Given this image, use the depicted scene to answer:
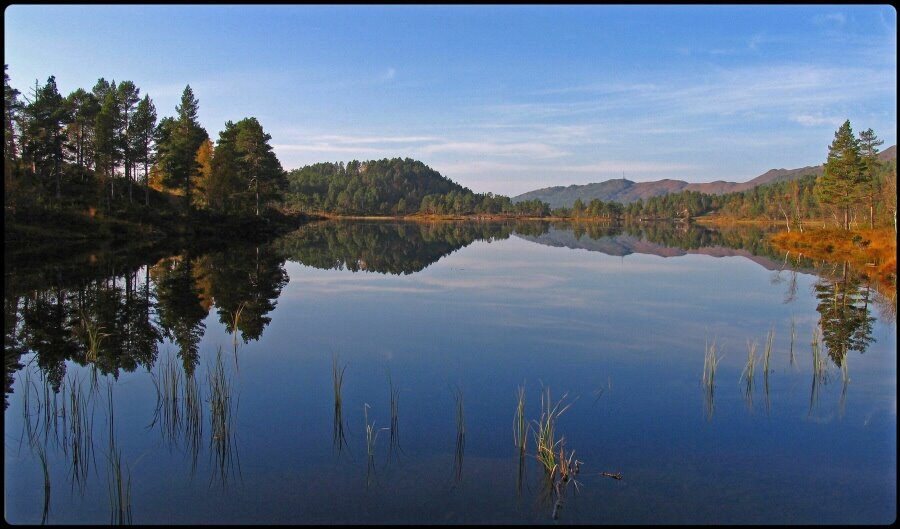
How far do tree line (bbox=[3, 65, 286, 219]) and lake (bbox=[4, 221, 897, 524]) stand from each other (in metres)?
34.8

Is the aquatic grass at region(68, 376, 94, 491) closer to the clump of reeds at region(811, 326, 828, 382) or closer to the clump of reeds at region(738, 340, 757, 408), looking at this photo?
the clump of reeds at region(738, 340, 757, 408)

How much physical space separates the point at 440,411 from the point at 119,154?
62368mm

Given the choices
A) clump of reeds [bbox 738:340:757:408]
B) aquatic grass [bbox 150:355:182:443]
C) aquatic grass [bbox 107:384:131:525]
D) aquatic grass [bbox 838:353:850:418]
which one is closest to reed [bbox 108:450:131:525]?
aquatic grass [bbox 107:384:131:525]

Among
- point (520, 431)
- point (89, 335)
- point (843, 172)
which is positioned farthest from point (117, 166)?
point (843, 172)

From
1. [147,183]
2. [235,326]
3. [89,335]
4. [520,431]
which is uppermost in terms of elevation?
[147,183]

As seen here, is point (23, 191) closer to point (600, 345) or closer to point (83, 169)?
point (83, 169)

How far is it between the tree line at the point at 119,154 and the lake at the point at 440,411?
34.8 meters

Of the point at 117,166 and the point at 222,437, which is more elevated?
the point at 117,166

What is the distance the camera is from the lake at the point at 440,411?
7.81m

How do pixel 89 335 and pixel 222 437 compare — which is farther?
pixel 89 335

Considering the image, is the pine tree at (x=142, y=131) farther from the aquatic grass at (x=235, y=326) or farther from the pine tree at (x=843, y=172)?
the pine tree at (x=843, y=172)

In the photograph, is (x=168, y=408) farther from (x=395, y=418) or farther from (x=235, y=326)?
(x=395, y=418)

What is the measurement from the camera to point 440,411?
11.0 metres

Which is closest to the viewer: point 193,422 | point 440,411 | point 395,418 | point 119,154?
point 193,422
